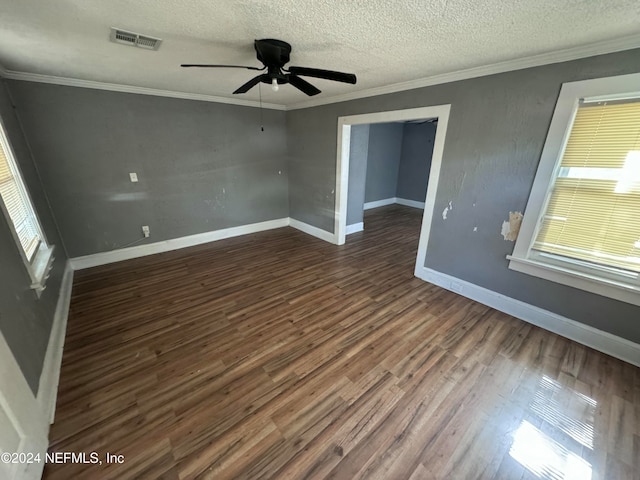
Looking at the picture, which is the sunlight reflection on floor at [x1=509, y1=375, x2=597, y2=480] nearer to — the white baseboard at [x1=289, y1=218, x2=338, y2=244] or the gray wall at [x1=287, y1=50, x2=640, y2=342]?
the gray wall at [x1=287, y1=50, x2=640, y2=342]

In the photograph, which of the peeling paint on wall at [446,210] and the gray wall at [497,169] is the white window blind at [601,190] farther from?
the peeling paint on wall at [446,210]

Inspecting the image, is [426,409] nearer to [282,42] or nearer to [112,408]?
[112,408]

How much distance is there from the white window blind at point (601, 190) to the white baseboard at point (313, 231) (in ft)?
9.44

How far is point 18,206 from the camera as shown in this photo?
2.16 m

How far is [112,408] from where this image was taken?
1.56 meters

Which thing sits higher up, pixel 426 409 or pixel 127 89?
pixel 127 89

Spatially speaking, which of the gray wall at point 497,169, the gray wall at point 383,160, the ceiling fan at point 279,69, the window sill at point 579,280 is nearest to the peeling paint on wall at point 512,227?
the gray wall at point 497,169

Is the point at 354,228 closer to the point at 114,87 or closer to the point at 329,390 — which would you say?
the point at 329,390

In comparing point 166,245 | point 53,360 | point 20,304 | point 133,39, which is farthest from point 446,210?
point 166,245

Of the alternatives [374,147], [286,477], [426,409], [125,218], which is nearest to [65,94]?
[125,218]

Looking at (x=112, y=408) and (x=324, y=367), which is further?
(x=324, y=367)

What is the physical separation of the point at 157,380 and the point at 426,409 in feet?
6.22

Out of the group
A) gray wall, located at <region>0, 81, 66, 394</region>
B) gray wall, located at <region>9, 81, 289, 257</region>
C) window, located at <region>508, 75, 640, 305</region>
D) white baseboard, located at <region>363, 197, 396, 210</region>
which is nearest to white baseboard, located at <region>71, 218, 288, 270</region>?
gray wall, located at <region>9, 81, 289, 257</region>

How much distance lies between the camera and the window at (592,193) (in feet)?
5.84
